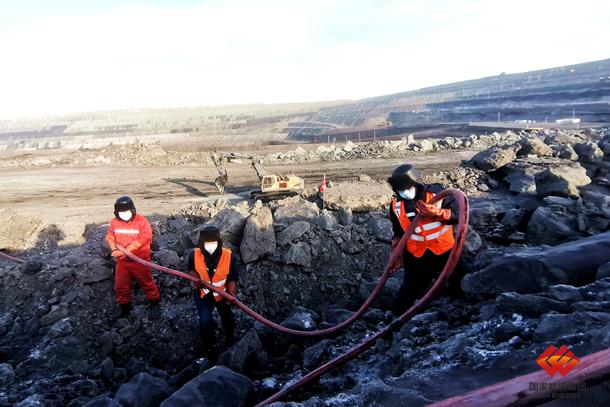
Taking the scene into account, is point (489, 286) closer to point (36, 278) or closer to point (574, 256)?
point (574, 256)

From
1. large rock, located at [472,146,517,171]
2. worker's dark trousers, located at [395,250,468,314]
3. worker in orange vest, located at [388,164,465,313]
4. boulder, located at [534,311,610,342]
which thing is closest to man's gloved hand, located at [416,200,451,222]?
worker in orange vest, located at [388,164,465,313]

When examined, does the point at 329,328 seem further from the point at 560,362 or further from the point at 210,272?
the point at 560,362

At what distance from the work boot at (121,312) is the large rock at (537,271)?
4.84 meters

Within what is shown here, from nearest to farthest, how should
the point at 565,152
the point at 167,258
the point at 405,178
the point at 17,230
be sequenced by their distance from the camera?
the point at 405,178
the point at 167,258
the point at 17,230
the point at 565,152

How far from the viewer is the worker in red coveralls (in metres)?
5.61

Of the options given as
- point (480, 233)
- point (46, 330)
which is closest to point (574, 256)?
point (480, 233)

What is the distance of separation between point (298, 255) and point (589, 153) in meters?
8.65

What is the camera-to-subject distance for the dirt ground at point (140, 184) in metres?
11.2

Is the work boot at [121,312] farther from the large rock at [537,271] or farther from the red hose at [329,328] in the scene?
the large rock at [537,271]

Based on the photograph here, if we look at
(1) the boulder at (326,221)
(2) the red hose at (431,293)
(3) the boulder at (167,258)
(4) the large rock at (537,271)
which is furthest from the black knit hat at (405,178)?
(3) the boulder at (167,258)

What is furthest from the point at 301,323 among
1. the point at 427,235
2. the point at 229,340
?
the point at 427,235

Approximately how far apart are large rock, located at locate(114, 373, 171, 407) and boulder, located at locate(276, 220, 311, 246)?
3.59 metres

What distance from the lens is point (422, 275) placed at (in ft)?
14.7

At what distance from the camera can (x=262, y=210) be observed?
24.2 feet
